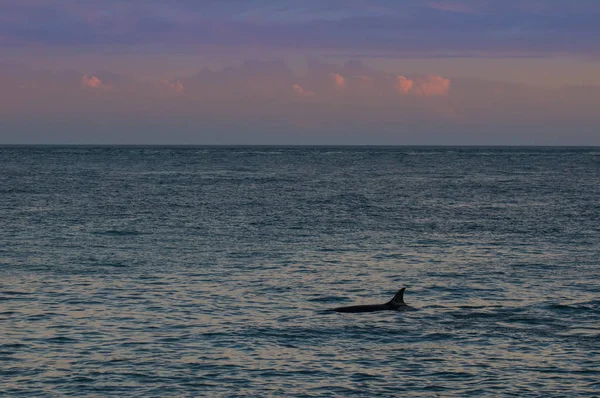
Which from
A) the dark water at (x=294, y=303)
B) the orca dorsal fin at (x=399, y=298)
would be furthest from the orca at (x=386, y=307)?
the dark water at (x=294, y=303)

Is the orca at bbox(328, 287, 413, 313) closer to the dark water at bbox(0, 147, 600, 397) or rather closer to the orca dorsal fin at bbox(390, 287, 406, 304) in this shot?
the orca dorsal fin at bbox(390, 287, 406, 304)

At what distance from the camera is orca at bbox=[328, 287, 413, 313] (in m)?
29.2

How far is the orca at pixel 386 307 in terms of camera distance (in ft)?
96.0

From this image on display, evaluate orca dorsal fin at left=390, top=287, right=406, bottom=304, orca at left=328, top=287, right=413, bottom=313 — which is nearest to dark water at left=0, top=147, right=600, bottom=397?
orca at left=328, top=287, right=413, bottom=313

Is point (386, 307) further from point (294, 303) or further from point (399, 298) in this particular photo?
point (294, 303)

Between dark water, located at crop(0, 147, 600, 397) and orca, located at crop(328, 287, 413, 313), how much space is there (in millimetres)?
542

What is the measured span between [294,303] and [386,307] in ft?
11.8

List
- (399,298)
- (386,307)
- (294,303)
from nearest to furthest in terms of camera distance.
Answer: (386,307) → (399,298) → (294,303)

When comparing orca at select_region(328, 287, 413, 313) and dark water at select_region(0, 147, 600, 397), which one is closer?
dark water at select_region(0, 147, 600, 397)

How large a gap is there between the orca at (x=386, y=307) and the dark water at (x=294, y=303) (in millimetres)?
542

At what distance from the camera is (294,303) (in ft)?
101

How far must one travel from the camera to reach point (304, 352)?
23.9m

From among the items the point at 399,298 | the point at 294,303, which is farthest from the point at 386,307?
the point at 294,303

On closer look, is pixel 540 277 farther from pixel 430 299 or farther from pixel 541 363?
pixel 541 363
